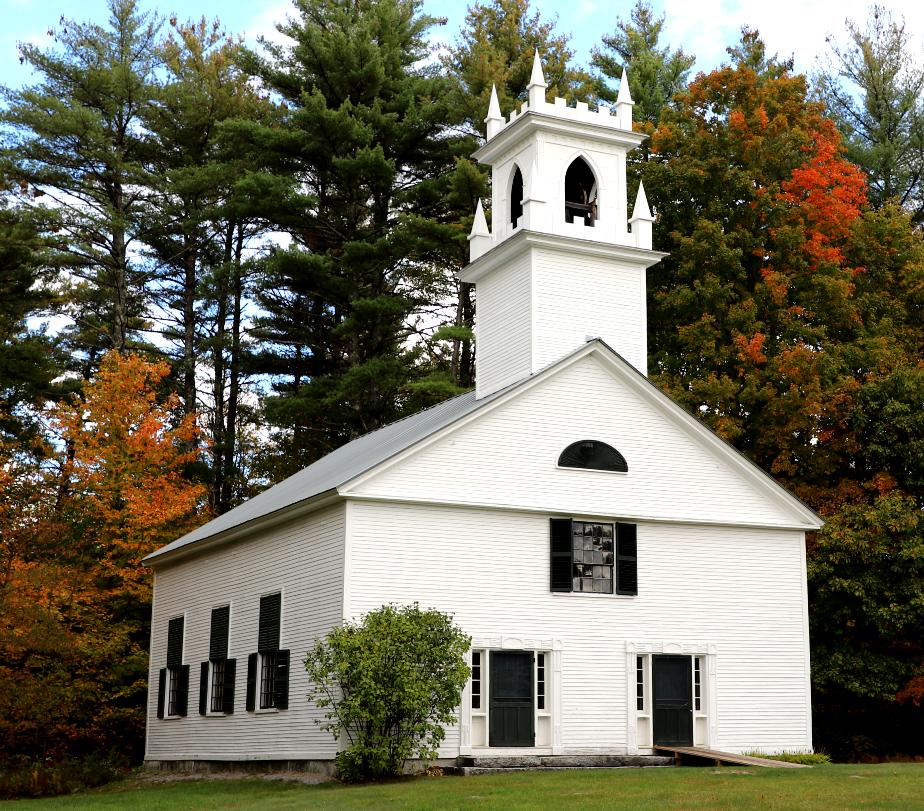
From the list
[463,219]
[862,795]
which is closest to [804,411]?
[463,219]

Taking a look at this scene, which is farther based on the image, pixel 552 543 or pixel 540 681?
pixel 552 543

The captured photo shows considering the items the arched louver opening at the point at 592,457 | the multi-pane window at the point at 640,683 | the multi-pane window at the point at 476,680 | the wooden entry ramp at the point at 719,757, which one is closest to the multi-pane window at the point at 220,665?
the multi-pane window at the point at 476,680

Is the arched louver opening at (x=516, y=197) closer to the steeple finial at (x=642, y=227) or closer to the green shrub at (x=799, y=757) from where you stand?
the steeple finial at (x=642, y=227)

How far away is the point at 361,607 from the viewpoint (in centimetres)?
2331

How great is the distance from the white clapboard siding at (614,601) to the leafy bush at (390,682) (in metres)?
1.29

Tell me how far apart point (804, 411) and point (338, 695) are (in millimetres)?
17702

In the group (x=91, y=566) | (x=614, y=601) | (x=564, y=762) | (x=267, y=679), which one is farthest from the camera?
(x=91, y=566)

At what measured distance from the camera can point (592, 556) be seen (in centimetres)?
2558

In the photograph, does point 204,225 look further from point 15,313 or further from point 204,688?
point 204,688

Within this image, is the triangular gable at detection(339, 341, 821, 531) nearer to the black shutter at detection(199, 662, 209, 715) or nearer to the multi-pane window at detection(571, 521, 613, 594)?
the multi-pane window at detection(571, 521, 613, 594)

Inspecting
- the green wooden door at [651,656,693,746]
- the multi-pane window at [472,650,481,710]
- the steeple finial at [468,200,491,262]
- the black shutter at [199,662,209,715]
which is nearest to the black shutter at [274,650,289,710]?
the multi-pane window at [472,650,481,710]

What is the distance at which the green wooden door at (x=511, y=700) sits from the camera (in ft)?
78.6

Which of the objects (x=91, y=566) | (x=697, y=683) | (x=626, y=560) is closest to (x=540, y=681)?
(x=626, y=560)

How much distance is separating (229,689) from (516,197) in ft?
41.0
